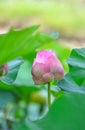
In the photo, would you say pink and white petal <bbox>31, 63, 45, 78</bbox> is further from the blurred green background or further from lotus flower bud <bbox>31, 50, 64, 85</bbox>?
the blurred green background

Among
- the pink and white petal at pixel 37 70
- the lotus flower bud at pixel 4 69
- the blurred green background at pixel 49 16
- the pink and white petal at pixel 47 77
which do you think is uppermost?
the pink and white petal at pixel 37 70

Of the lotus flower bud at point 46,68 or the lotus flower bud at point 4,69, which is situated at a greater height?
the lotus flower bud at point 46,68

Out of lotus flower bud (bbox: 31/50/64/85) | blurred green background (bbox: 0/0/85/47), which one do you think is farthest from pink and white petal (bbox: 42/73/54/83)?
blurred green background (bbox: 0/0/85/47)

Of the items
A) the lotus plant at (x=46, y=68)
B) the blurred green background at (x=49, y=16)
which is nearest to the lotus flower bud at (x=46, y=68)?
the lotus plant at (x=46, y=68)

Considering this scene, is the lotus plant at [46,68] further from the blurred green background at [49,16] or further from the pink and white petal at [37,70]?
the blurred green background at [49,16]

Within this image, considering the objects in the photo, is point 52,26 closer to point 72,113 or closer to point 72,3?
point 72,3

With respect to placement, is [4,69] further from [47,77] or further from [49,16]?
[49,16]

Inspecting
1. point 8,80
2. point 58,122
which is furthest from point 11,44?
point 58,122
